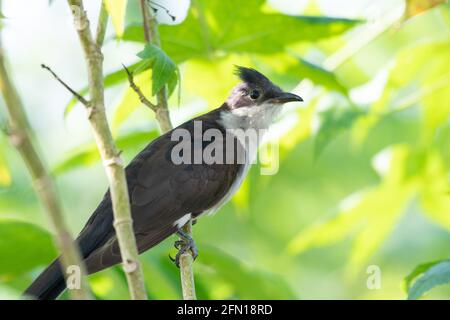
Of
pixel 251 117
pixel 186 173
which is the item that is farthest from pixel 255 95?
pixel 186 173

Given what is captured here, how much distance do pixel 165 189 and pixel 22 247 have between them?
0.90 metres

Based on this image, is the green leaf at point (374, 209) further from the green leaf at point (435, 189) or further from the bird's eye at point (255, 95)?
the bird's eye at point (255, 95)

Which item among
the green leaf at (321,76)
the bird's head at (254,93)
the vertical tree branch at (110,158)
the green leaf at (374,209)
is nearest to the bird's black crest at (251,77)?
the bird's head at (254,93)

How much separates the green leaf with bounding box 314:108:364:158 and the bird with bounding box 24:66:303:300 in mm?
489

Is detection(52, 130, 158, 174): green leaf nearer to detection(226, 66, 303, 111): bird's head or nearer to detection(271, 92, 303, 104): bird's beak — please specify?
detection(226, 66, 303, 111): bird's head

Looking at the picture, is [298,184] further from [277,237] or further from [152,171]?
[152,171]

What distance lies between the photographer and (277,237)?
26.2 ft

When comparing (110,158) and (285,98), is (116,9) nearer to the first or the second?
(110,158)

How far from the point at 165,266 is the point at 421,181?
5.49 feet

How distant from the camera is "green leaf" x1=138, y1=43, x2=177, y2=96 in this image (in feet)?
9.35

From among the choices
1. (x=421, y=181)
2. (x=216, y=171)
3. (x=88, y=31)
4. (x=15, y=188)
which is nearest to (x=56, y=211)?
(x=88, y=31)

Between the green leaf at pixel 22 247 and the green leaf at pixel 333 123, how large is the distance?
1.49 m

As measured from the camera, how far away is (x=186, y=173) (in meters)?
4.25

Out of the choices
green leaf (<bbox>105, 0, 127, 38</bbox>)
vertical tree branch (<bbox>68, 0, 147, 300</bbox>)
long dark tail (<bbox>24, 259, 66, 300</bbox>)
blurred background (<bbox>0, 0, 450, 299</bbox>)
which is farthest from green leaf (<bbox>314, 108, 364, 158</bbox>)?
vertical tree branch (<bbox>68, 0, 147, 300</bbox>)
